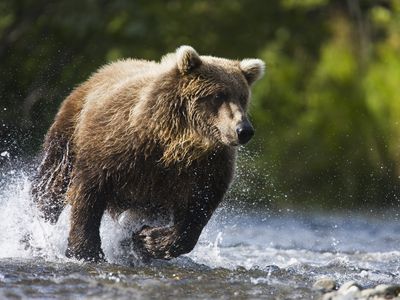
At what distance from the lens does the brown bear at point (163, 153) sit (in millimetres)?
8164

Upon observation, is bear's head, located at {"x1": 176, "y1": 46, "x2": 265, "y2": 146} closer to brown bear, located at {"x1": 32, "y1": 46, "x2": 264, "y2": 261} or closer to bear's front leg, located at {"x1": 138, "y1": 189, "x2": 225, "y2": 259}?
brown bear, located at {"x1": 32, "y1": 46, "x2": 264, "y2": 261}

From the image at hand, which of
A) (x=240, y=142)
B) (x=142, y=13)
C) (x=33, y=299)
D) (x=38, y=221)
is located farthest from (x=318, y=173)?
(x=33, y=299)

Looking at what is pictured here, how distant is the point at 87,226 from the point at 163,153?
32.5 inches

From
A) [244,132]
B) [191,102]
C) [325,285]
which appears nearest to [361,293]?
[325,285]

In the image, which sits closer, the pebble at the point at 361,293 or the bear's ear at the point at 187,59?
the pebble at the point at 361,293

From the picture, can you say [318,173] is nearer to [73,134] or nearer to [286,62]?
[286,62]

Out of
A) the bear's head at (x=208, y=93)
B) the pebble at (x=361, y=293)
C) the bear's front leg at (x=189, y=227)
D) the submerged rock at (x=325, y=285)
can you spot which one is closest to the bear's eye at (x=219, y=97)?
the bear's head at (x=208, y=93)

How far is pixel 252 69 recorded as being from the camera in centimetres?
848

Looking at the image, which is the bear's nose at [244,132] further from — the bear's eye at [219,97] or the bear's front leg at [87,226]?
the bear's front leg at [87,226]

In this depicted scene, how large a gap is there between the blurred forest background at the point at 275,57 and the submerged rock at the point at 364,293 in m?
10.6

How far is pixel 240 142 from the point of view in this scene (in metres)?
7.73

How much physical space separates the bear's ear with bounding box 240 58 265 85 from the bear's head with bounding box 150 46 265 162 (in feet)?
0.72

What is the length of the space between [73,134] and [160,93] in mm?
1076

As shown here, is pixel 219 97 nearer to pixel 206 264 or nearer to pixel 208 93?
pixel 208 93
